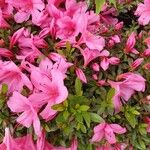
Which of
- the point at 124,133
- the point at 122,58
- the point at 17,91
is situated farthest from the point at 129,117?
the point at 17,91

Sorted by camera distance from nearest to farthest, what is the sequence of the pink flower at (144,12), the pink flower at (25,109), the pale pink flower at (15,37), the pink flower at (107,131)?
the pink flower at (25,109) < the pink flower at (107,131) < the pale pink flower at (15,37) < the pink flower at (144,12)

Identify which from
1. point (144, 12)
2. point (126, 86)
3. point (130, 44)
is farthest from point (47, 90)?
point (144, 12)

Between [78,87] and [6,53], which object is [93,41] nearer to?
[78,87]

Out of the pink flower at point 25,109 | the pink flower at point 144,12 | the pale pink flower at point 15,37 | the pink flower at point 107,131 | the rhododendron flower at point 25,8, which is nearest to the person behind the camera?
the pink flower at point 25,109

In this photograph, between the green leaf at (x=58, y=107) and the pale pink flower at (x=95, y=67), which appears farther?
the pale pink flower at (x=95, y=67)

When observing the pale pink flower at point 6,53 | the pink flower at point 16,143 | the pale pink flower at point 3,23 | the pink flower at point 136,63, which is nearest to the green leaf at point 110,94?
the pink flower at point 136,63

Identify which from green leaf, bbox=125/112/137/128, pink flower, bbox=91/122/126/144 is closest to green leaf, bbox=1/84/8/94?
pink flower, bbox=91/122/126/144

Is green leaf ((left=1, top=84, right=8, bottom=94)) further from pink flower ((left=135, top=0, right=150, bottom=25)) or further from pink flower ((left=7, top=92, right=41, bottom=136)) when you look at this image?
pink flower ((left=135, top=0, right=150, bottom=25))

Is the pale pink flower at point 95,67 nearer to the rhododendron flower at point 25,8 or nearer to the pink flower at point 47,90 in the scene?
the pink flower at point 47,90
